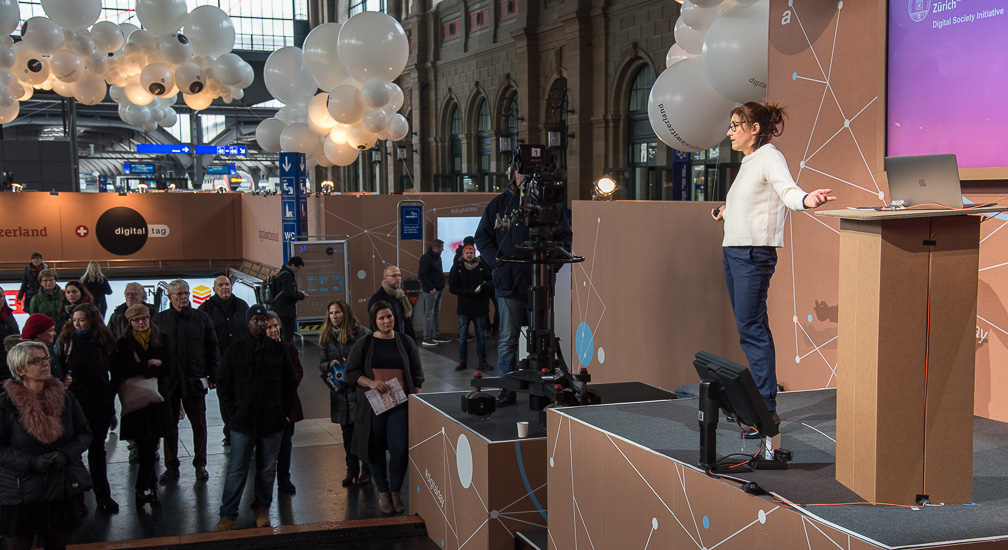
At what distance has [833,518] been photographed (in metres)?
2.68

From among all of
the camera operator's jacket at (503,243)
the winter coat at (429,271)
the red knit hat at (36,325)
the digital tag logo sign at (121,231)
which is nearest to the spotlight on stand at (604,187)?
the camera operator's jacket at (503,243)

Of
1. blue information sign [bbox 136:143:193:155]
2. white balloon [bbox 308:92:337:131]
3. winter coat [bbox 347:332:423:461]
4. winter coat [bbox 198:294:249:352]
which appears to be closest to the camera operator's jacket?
winter coat [bbox 347:332:423:461]

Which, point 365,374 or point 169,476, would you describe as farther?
point 169,476

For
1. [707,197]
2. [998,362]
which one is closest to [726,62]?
[998,362]

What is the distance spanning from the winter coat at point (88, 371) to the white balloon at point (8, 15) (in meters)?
6.73

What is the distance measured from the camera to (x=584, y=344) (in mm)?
7938

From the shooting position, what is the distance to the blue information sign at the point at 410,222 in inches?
569

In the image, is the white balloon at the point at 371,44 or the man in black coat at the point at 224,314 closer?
the man in black coat at the point at 224,314

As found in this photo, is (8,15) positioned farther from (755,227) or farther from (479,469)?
(755,227)

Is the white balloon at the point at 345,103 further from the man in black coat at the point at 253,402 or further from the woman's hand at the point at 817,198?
the woman's hand at the point at 817,198

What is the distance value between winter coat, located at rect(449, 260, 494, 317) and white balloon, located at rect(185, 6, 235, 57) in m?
4.80

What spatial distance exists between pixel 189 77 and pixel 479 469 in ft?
31.6

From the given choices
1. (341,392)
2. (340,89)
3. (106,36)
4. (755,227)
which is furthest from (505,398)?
(106,36)

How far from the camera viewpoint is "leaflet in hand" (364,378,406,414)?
6.04 metres
